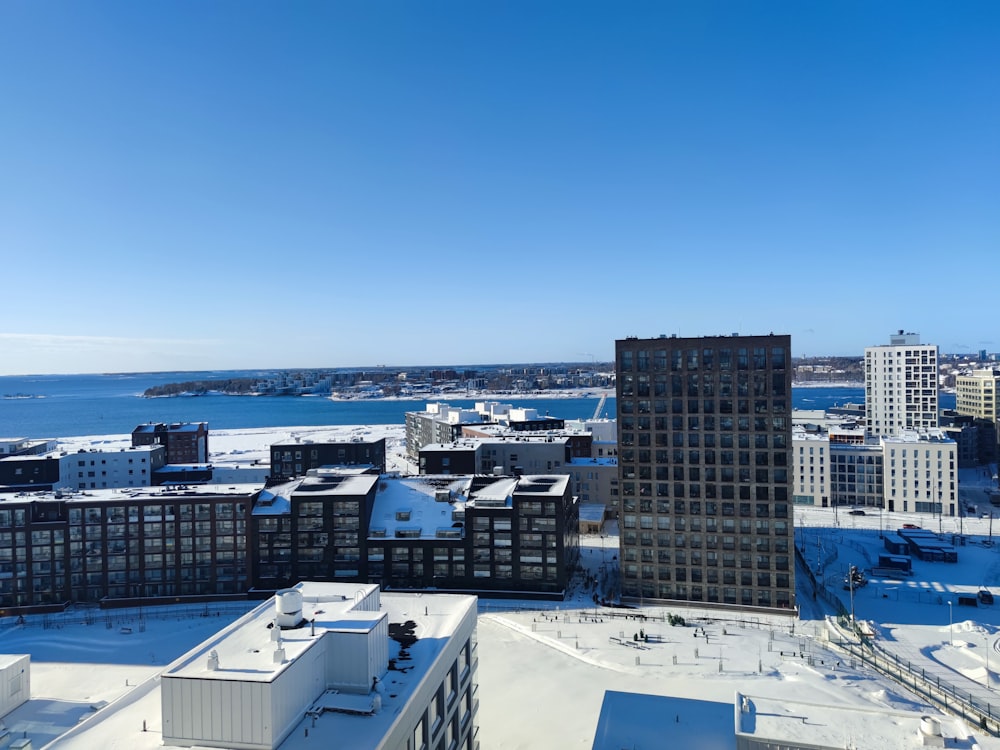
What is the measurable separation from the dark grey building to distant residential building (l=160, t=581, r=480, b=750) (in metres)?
Result: 28.2

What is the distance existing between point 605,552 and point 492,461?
25941 millimetres

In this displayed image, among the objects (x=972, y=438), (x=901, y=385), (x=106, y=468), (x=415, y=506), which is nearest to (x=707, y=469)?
(x=415, y=506)

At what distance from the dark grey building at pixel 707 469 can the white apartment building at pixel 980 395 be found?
100m

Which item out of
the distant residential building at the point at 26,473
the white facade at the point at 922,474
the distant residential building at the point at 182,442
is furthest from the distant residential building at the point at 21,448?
the white facade at the point at 922,474

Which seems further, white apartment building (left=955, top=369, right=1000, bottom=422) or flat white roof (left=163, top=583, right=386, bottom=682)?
white apartment building (left=955, top=369, right=1000, bottom=422)

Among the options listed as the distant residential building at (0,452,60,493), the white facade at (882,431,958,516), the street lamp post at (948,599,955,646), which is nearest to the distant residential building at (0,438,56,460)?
the distant residential building at (0,452,60,493)

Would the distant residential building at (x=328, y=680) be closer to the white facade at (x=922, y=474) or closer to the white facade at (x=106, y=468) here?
the white facade at (x=106, y=468)

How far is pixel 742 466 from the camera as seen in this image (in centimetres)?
5050

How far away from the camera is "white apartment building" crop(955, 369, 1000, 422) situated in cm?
12312

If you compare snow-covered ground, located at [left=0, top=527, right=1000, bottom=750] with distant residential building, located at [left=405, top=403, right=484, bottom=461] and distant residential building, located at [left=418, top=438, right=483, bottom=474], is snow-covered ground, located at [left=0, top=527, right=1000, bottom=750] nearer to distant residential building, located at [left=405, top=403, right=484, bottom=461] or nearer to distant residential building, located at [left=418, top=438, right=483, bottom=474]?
distant residential building, located at [left=418, top=438, right=483, bottom=474]

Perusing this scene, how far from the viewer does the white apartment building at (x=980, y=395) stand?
123m

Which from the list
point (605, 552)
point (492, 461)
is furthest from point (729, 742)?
point (492, 461)

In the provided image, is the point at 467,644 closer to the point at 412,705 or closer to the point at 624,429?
the point at 412,705

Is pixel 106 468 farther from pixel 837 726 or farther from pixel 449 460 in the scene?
pixel 837 726
